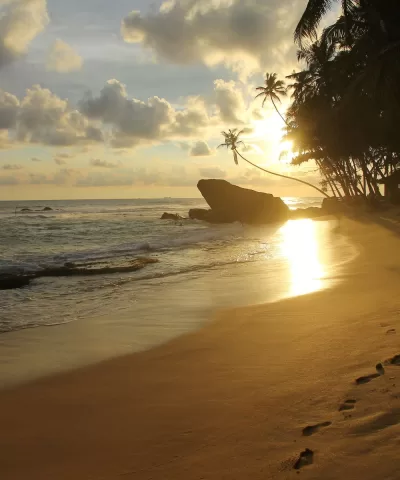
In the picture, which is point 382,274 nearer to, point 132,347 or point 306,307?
point 306,307

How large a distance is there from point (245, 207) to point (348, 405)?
39.2m

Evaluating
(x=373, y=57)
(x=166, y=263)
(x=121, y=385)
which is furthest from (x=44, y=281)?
(x=373, y=57)

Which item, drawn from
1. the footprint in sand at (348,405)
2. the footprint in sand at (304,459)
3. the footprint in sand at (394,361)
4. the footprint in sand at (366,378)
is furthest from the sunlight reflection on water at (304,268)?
the footprint in sand at (304,459)

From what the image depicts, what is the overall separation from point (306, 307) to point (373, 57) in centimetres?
1470

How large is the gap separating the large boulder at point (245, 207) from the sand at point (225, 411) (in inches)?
1423

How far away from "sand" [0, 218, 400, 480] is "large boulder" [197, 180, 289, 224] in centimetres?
3614

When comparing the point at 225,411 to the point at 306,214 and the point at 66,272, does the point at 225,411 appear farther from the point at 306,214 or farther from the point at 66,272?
the point at 306,214

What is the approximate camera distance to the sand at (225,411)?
2.87m

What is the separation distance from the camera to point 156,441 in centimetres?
332

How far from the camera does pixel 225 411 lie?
368 centimetres

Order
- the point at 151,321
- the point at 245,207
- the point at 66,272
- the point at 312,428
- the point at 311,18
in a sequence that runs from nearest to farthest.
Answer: the point at 312,428 < the point at 151,321 < the point at 66,272 < the point at 311,18 < the point at 245,207

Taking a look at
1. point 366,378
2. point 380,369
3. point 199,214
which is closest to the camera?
point 366,378

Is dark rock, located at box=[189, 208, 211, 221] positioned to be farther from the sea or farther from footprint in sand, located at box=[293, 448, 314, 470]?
footprint in sand, located at box=[293, 448, 314, 470]

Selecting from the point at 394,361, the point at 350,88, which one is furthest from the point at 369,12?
the point at 394,361
